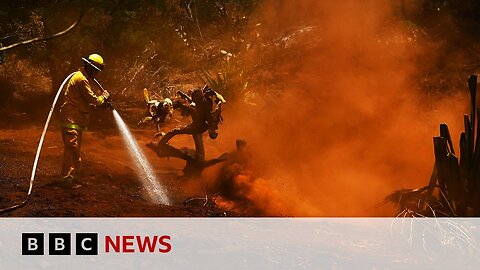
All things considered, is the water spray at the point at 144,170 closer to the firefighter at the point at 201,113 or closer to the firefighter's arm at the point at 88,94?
the firefighter's arm at the point at 88,94

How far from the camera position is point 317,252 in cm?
502

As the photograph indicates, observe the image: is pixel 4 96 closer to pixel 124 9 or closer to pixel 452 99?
pixel 124 9

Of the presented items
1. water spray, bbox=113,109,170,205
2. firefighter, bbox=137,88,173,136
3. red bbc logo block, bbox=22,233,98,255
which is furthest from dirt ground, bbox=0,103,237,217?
firefighter, bbox=137,88,173,136

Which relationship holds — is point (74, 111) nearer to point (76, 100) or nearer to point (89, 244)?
point (76, 100)

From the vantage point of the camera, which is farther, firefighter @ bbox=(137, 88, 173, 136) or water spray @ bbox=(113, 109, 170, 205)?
firefighter @ bbox=(137, 88, 173, 136)

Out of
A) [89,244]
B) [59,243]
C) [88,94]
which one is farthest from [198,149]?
[59,243]

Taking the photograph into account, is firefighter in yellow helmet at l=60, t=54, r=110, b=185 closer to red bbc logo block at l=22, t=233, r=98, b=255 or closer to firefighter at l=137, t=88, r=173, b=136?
firefighter at l=137, t=88, r=173, b=136

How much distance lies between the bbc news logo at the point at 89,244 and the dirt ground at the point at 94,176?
602 mm

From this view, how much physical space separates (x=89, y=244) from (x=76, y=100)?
238cm

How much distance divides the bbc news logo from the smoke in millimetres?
1974

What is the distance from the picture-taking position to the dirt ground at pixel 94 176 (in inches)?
228

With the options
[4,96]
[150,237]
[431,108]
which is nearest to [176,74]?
[4,96]

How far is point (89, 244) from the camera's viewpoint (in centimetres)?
483

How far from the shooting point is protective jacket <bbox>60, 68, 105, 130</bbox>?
6.32 metres
